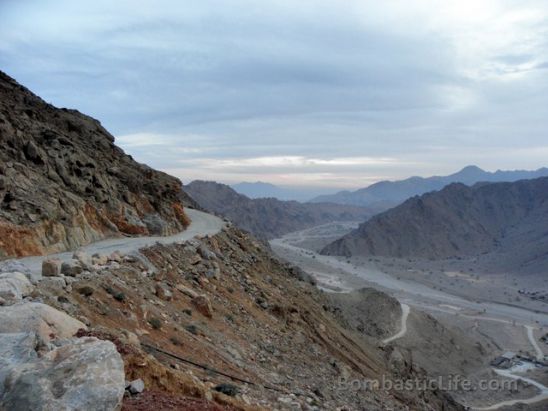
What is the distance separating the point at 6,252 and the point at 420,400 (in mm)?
18844

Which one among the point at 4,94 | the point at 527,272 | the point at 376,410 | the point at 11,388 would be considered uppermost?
the point at 4,94

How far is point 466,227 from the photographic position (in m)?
152

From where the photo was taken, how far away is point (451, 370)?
39.5m

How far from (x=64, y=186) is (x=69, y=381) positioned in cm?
1991

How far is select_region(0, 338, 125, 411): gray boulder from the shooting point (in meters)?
5.65

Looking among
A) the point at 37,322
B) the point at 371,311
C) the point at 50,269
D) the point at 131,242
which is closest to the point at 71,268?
the point at 50,269

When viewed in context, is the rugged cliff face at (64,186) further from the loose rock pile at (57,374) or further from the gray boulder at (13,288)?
the loose rock pile at (57,374)

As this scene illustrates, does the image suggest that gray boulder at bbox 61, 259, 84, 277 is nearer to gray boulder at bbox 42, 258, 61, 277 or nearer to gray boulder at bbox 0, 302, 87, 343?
gray boulder at bbox 42, 258, 61, 277

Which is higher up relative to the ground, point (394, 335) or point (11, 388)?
point (11, 388)

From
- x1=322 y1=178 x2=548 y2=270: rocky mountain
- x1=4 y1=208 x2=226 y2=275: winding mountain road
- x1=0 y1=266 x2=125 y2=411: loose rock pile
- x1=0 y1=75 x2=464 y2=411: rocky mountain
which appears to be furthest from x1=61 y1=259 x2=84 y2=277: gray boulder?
x1=322 y1=178 x2=548 y2=270: rocky mountain

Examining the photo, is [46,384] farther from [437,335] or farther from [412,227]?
[412,227]

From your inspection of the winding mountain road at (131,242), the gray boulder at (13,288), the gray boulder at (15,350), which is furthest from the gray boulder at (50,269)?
the gray boulder at (15,350)

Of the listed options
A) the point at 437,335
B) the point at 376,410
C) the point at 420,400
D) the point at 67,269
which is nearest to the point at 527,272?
the point at 437,335

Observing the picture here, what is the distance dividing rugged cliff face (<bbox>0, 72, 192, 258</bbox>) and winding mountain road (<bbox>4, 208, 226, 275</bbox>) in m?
0.64
